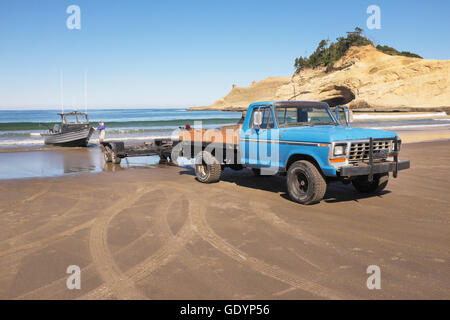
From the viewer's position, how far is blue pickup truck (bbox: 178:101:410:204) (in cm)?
726

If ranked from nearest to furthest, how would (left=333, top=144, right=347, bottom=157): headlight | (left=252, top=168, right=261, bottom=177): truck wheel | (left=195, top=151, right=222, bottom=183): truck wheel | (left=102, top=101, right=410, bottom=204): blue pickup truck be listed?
(left=333, top=144, right=347, bottom=157): headlight → (left=102, top=101, right=410, bottom=204): blue pickup truck → (left=195, top=151, right=222, bottom=183): truck wheel → (left=252, top=168, right=261, bottom=177): truck wheel

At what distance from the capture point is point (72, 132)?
23078mm

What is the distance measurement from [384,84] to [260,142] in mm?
74777

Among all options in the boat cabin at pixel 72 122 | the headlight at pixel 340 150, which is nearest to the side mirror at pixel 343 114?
the headlight at pixel 340 150

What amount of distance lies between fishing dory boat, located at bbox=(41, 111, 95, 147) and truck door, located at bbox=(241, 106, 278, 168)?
53.1 ft

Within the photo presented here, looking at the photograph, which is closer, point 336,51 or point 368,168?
point 368,168

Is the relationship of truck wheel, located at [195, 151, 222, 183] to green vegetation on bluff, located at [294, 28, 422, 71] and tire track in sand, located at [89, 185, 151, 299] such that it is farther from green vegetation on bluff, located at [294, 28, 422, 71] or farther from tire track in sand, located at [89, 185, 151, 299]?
green vegetation on bluff, located at [294, 28, 422, 71]

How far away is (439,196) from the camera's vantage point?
8406 mm

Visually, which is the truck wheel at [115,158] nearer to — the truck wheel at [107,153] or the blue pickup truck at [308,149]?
the truck wheel at [107,153]

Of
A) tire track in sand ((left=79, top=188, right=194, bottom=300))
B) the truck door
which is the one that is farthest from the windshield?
tire track in sand ((left=79, top=188, right=194, bottom=300))

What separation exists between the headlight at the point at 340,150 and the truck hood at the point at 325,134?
0.14m

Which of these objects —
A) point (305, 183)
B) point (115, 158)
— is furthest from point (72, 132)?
point (305, 183)

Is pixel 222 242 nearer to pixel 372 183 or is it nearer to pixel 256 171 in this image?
pixel 372 183

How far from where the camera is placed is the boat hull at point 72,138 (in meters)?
22.9
